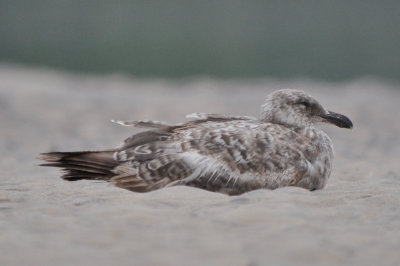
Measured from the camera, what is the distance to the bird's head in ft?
19.3

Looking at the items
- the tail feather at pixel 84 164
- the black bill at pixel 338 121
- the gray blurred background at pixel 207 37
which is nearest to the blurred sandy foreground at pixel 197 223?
the tail feather at pixel 84 164

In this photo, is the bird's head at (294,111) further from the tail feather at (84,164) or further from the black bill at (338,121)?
the tail feather at (84,164)

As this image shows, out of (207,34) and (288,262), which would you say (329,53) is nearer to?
(207,34)

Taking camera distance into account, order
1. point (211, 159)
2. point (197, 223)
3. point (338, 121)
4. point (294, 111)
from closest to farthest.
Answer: point (197, 223)
point (211, 159)
point (294, 111)
point (338, 121)

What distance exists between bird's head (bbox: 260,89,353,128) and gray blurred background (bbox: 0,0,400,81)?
21321 mm

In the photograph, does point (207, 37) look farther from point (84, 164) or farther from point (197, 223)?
point (197, 223)

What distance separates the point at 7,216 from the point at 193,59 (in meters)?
28.4

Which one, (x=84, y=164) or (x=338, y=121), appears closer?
(x=84, y=164)

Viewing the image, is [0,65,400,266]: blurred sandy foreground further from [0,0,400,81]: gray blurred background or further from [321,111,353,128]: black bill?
[0,0,400,81]: gray blurred background

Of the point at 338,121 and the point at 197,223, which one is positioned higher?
the point at 338,121

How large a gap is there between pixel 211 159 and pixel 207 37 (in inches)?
1525

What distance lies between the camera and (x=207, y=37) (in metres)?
43.3

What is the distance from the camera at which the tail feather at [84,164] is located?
5262 mm

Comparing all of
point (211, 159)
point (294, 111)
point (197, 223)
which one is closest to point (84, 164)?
point (211, 159)
